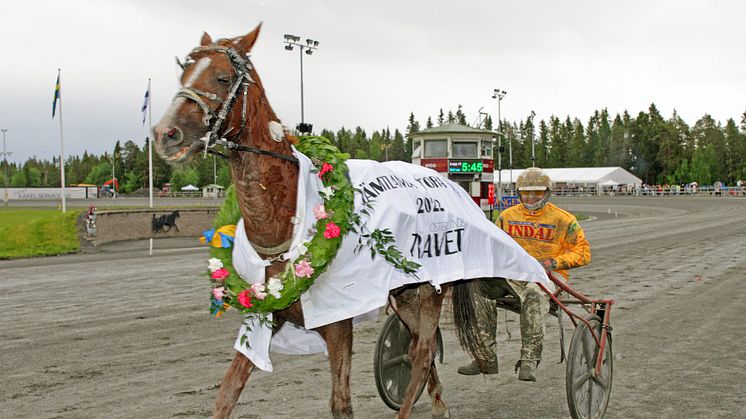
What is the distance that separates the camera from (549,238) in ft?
18.5

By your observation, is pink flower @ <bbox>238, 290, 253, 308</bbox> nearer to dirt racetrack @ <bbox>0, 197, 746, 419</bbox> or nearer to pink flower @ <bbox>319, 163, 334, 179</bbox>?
pink flower @ <bbox>319, 163, 334, 179</bbox>

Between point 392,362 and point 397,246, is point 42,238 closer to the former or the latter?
point 392,362

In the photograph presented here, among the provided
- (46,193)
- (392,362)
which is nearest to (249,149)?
(392,362)

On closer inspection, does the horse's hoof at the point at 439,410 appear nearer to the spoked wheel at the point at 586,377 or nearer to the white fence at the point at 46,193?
the spoked wheel at the point at 586,377

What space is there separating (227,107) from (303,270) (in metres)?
0.89

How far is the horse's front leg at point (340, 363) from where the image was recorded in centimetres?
357

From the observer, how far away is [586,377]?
4.73 meters

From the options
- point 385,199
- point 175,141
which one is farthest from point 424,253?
point 175,141

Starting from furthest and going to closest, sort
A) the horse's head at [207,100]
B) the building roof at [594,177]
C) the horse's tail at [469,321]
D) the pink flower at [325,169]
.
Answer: the building roof at [594,177] < the horse's tail at [469,321] < the pink flower at [325,169] < the horse's head at [207,100]

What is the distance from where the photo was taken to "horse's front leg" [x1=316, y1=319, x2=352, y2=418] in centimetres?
357

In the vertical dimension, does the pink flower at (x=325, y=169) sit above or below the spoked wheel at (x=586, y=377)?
above

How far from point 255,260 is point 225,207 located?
1.96ft

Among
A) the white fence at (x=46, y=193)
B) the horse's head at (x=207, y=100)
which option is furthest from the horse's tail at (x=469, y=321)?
the white fence at (x=46, y=193)

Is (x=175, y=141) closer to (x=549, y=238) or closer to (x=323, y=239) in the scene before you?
(x=323, y=239)
